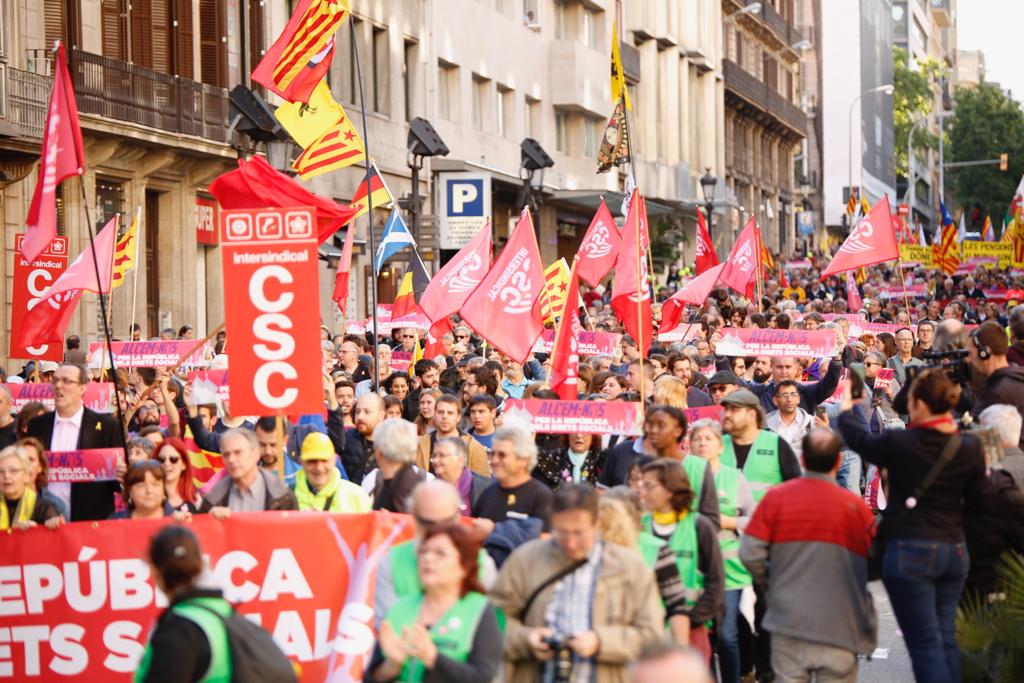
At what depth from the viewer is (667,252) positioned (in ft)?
166

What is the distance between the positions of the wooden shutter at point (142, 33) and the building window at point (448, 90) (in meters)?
11.4

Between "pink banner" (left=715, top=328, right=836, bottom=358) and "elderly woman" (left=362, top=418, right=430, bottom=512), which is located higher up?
"pink banner" (left=715, top=328, right=836, bottom=358)

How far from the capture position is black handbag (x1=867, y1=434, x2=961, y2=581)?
809cm

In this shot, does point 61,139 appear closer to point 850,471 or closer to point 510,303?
point 510,303

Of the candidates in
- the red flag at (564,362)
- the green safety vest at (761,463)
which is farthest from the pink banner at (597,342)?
the green safety vest at (761,463)

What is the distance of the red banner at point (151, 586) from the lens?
8453mm

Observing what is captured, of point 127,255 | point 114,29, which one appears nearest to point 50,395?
point 127,255

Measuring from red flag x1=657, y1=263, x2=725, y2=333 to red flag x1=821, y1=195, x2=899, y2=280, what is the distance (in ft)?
6.06

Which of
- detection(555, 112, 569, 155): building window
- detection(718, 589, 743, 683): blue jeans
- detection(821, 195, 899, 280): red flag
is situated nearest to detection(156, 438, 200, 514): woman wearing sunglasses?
A: detection(718, 589, 743, 683): blue jeans

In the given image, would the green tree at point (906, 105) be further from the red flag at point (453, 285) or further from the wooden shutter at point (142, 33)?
the red flag at point (453, 285)

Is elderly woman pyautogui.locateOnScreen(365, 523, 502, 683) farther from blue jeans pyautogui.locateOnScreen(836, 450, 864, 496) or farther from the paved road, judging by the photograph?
blue jeans pyautogui.locateOnScreen(836, 450, 864, 496)

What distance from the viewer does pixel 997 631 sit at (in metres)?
8.77

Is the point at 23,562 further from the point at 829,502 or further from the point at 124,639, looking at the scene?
the point at 829,502

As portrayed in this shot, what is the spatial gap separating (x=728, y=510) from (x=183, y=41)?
2213cm
